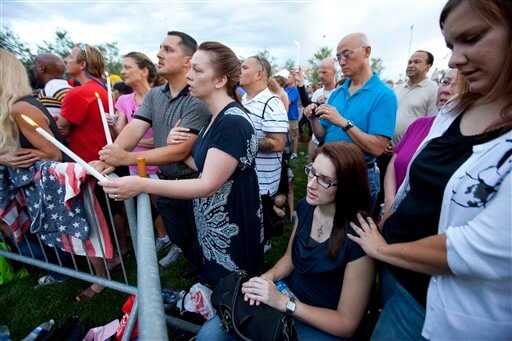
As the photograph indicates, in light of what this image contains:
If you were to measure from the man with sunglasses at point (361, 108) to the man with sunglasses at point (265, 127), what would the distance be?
415 millimetres

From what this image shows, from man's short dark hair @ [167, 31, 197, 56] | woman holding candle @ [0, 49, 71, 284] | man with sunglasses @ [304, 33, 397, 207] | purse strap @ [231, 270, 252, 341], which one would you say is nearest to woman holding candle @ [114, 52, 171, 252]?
woman holding candle @ [0, 49, 71, 284]

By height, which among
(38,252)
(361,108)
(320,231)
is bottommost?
(38,252)

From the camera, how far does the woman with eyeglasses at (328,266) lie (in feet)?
4.61

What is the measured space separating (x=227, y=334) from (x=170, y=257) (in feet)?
6.74

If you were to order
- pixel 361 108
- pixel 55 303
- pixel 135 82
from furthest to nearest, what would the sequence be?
pixel 135 82 < pixel 55 303 < pixel 361 108

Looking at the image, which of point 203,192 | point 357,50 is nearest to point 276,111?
point 357,50

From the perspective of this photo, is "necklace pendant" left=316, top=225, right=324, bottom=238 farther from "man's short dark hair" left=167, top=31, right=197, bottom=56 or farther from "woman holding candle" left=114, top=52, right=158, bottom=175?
"woman holding candle" left=114, top=52, right=158, bottom=175

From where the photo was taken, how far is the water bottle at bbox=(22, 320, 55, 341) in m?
2.12

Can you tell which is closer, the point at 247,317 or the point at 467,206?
the point at 467,206

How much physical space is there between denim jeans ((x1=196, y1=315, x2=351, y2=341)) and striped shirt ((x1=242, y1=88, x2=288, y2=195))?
157cm

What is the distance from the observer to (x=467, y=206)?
864mm

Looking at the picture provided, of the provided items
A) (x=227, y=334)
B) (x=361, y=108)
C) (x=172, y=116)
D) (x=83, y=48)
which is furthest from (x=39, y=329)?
(x=361, y=108)

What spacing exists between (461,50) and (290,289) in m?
1.50

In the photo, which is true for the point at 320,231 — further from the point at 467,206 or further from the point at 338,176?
the point at 467,206
